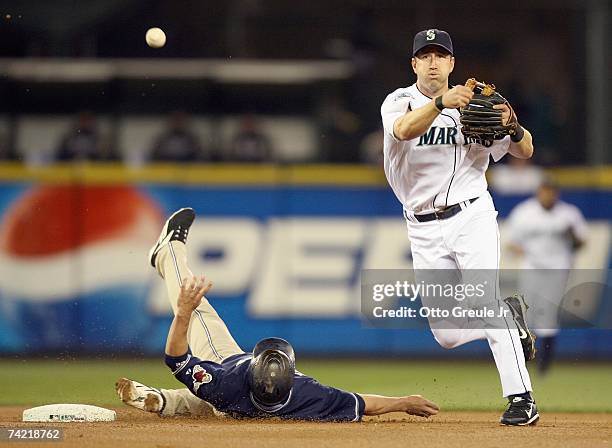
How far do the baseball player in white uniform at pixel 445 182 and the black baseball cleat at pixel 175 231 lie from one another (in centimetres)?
144

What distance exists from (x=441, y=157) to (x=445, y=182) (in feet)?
0.46

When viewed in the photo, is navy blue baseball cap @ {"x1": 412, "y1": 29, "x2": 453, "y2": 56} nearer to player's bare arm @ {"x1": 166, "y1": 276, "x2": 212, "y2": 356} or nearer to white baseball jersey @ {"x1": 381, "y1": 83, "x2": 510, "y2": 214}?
white baseball jersey @ {"x1": 381, "y1": 83, "x2": 510, "y2": 214}

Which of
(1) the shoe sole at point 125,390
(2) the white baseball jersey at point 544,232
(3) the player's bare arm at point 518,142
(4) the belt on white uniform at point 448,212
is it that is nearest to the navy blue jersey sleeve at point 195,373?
(1) the shoe sole at point 125,390

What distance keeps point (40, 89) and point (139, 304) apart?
245 centimetres

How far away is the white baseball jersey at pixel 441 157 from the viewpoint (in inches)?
253

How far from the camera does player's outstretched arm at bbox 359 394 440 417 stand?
617 cm

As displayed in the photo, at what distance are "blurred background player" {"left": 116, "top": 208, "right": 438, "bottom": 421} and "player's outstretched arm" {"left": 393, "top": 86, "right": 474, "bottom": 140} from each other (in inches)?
49.7

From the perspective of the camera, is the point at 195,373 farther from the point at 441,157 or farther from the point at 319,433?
the point at 441,157

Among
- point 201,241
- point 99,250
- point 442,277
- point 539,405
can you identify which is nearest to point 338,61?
point 201,241

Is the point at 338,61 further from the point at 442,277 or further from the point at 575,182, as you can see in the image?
the point at 442,277

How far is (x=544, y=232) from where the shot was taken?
11.2 m

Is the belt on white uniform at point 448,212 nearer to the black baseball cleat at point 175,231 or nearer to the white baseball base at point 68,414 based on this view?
the black baseball cleat at point 175,231

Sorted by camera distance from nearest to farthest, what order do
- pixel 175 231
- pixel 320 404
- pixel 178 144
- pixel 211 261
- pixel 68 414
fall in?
1. pixel 320 404
2. pixel 68 414
3. pixel 175 231
4. pixel 211 261
5. pixel 178 144

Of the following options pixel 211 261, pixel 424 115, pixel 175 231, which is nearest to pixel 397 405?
pixel 424 115
